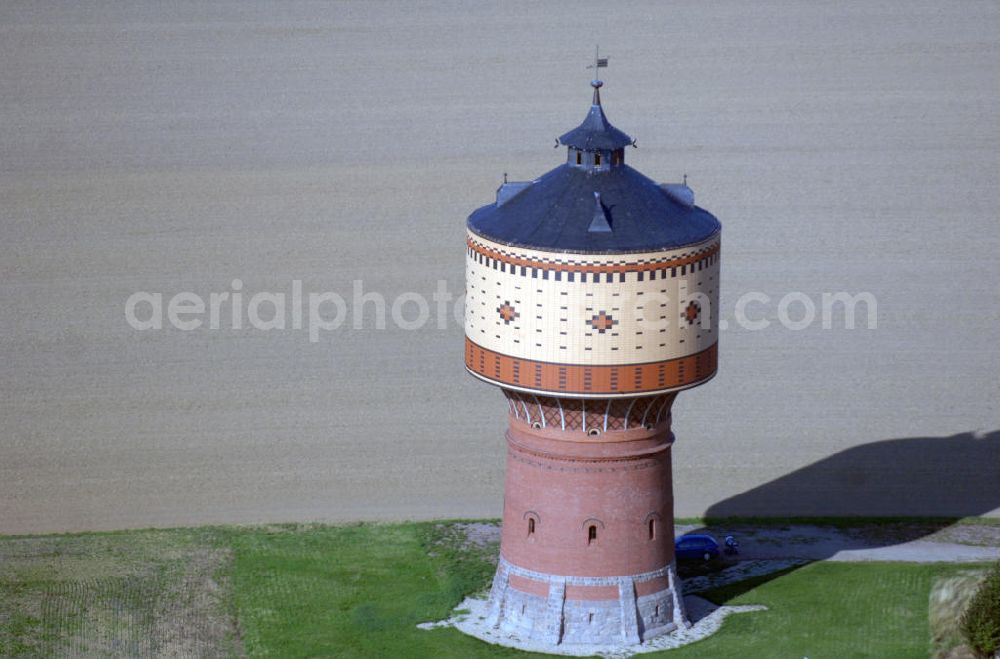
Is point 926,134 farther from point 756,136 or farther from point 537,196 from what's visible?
point 537,196

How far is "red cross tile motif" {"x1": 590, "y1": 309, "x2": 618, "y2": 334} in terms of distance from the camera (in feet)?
187

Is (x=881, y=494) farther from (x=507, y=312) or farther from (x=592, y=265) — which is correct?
(x=592, y=265)

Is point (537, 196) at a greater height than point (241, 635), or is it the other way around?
point (537, 196)

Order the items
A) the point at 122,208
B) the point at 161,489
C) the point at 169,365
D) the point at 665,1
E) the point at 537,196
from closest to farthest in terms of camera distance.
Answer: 1. the point at 537,196
2. the point at 161,489
3. the point at 169,365
4. the point at 122,208
5. the point at 665,1

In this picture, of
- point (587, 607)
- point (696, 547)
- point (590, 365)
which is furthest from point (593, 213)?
point (696, 547)

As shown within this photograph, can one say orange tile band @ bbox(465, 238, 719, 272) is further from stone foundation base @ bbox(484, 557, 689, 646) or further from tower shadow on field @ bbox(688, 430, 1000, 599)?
tower shadow on field @ bbox(688, 430, 1000, 599)

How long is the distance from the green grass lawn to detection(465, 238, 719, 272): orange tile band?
32.1ft

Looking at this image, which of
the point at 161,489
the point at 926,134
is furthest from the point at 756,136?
the point at 161,489

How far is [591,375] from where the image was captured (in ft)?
188

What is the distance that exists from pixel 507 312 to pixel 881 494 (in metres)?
17.9

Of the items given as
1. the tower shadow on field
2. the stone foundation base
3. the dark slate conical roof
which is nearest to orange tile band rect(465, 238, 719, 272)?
the dark slate conical roof

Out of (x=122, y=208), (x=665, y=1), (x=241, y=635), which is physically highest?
(x=665, y=1)

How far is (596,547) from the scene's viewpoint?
5984 cm

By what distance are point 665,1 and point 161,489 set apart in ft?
133
